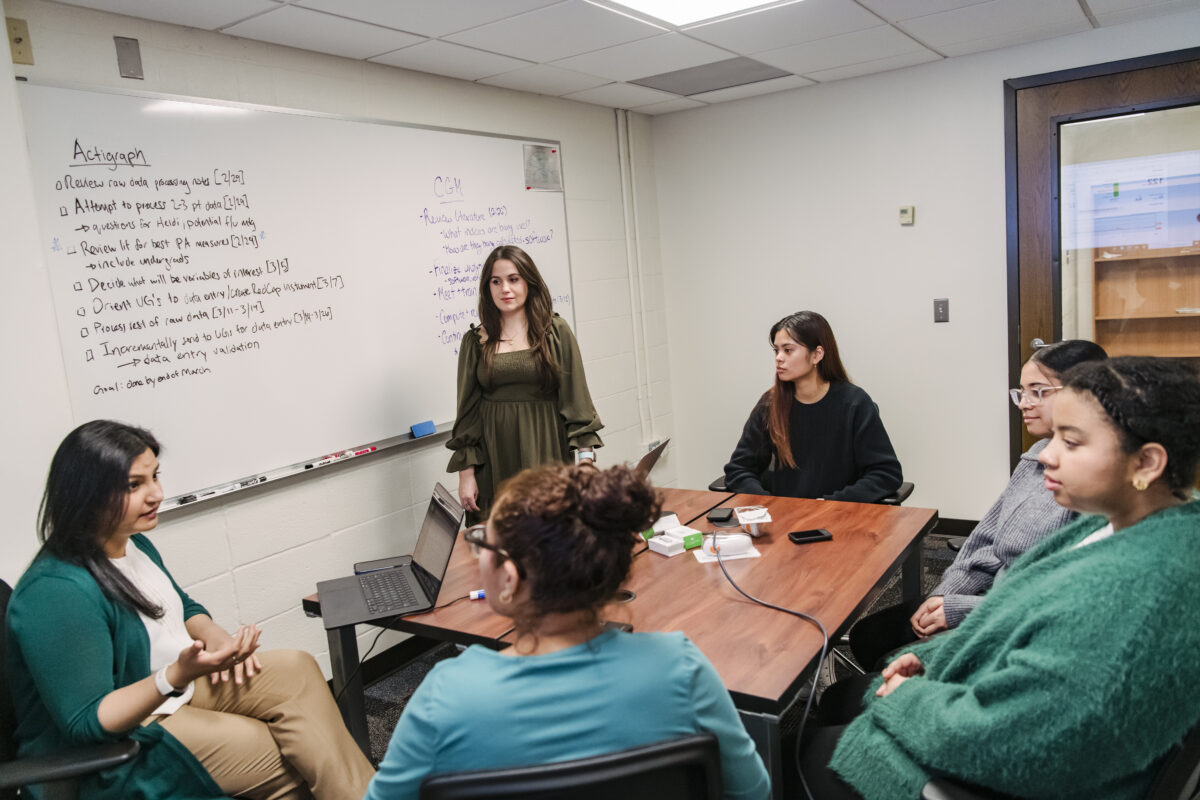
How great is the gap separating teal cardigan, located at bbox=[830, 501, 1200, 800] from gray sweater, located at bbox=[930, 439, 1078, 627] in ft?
1.91

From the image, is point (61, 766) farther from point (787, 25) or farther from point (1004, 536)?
point (787, 25)

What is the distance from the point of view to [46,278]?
2195 mm

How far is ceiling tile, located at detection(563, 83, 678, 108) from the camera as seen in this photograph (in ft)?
12.8

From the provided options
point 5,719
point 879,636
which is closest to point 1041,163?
point 879,636

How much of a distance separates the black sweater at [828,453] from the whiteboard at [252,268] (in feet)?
4.17

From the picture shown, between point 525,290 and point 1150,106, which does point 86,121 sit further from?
point 1150,106

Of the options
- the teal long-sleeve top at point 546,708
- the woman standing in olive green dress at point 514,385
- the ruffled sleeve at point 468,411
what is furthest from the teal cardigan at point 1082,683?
the ruffled sleeve at point 468,411

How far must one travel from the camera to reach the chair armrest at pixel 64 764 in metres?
1.35

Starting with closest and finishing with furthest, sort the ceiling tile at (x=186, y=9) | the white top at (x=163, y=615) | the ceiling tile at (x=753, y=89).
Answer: the white top at (x=163, y=615) → the ceiling tile at (x=186, y=9) → the ceiling tile at (x=753, y=89)

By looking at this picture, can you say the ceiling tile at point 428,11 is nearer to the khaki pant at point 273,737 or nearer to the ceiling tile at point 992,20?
the ceiling tile at point 992,20

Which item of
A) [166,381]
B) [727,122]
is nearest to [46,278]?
[166,381]

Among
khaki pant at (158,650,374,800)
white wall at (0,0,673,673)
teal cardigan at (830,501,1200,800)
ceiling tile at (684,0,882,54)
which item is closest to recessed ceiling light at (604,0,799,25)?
ceiling tile at (684,0,882,54)

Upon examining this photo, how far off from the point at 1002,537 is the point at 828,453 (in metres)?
1.07

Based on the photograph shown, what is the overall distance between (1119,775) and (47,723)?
180 cm
